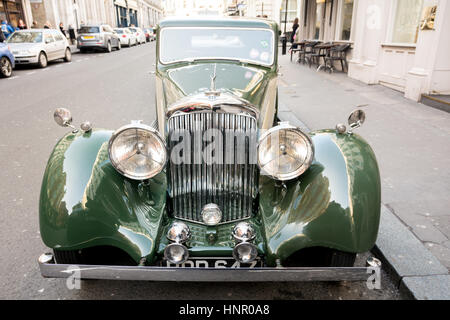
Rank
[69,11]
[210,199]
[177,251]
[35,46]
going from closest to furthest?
1. [177,251]
2. [210,199]
3. [35,46]
4. [69,11]

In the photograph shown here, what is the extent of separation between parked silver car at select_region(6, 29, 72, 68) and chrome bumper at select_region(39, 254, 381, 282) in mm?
Result: 14731

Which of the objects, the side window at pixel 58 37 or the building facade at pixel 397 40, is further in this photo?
the side window at pixel 58 37

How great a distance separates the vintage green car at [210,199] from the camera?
A: 2.17 metres

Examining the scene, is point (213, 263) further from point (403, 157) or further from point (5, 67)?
point (5, 67)

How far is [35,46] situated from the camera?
14.5 m

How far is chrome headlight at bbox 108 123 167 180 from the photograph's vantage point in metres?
2.26

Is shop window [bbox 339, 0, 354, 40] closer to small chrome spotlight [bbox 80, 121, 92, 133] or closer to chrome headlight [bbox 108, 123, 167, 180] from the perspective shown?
small chrome spotlight [bbox 80, 121, 92, 133]

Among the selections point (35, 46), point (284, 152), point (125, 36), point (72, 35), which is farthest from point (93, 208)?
point (72, 35)

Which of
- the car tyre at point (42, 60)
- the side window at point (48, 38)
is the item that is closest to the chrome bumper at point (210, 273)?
the car tyre at point (42, 60)

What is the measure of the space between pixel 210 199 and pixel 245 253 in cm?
51

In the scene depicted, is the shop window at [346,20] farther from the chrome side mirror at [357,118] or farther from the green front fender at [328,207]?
the green front fender at [328,207]

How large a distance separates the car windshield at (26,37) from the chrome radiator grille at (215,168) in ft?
50.1
